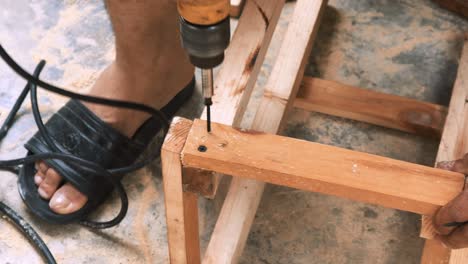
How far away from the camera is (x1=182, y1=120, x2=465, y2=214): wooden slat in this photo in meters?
0.54

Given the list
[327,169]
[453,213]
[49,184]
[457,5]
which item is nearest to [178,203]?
[327,169]

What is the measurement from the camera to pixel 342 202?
1009 millimetres

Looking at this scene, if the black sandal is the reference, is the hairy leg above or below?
above

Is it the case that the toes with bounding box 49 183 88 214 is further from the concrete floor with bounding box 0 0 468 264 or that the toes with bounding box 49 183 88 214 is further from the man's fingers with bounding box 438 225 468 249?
the man's fingers with bounding box 438 225 468 249

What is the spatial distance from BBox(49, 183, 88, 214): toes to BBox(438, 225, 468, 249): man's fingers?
649 millimetres

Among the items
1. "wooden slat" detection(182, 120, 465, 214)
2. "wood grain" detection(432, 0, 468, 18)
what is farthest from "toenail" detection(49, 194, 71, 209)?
"wood grain" detection(432, 0, 468, 18)

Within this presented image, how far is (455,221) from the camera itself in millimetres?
529

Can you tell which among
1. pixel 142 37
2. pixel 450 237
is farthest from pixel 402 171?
pixel 142 37

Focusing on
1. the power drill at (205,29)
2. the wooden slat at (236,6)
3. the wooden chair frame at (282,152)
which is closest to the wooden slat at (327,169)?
the wooden chair frame at (282,152)

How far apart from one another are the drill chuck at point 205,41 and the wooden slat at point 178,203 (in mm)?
111

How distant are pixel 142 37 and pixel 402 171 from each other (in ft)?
1.71

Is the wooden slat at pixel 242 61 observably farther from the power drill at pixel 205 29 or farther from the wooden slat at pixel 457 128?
the wooden slat at pixel 457 128

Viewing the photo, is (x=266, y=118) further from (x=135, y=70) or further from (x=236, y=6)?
(x=236, y=6)

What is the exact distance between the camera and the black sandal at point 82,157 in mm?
934
